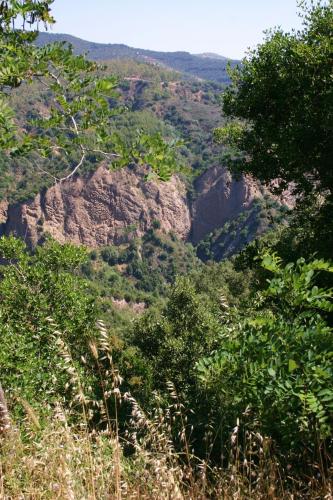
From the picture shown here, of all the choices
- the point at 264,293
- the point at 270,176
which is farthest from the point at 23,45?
the point at 270,176

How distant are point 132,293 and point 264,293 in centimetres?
13972

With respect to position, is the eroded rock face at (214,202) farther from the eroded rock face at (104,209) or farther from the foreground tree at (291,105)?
the foreground tree at (291,105)

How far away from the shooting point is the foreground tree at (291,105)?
10.7 meters

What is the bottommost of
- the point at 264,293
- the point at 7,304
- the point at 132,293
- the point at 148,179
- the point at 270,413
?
the point at 132,293

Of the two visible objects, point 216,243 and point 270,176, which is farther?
point 216,243

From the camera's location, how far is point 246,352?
362cm

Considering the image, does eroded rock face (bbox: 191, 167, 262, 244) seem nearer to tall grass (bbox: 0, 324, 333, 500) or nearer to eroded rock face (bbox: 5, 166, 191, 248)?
eroded rock face (bbox: 5, 166, 191, 248)

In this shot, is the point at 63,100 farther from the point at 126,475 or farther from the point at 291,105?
the point at 291,105

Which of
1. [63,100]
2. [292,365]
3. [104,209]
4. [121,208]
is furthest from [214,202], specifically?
[292,365]

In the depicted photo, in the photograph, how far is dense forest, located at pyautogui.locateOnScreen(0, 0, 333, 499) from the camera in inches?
132

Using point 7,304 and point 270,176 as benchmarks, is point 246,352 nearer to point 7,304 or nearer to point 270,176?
point 270,176

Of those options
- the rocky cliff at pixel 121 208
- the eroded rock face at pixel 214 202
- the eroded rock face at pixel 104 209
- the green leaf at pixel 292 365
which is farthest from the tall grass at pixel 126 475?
the eroded rock face at pixel 214 202

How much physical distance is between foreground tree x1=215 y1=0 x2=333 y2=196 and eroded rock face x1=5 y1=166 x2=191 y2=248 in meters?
167

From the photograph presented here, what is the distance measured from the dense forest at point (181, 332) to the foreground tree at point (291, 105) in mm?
49
